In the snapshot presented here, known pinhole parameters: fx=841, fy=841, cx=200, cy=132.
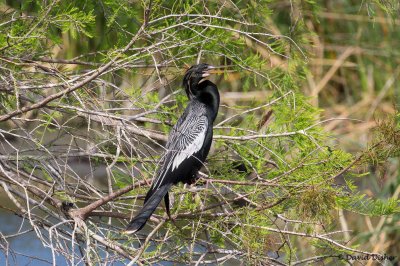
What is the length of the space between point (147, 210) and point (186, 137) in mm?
637

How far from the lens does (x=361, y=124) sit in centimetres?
768

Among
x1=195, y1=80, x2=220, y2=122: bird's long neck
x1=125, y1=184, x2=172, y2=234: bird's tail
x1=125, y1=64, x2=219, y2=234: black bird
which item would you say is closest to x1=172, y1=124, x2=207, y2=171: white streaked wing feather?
x1=125, y1=64, x2=219, y2=234: black bird

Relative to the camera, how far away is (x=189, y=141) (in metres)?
4.30

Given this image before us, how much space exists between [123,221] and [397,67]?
13.8ft

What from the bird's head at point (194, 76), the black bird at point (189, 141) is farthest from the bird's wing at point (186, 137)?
the bird's head at point (194, 76)

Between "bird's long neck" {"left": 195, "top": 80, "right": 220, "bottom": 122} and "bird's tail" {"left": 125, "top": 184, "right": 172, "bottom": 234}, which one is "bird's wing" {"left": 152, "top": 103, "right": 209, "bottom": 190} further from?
"bird's tail" {"left": 125, "top": 184, "right": 172, "bottom": 234}

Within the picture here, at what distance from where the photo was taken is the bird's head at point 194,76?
443cm

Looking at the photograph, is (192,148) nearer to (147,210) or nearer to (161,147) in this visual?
(161,147)

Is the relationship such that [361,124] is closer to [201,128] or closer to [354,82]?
[354,82]

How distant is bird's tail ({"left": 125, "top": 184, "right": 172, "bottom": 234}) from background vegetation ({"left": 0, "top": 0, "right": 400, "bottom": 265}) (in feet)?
0.17

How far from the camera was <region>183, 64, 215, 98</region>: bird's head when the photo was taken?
4.43 m

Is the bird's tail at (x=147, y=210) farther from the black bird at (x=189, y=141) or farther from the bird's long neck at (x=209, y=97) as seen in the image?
the bird's long neck at (x=209, y=97)

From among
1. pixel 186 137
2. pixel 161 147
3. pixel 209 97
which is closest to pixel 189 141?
pixel 186 137

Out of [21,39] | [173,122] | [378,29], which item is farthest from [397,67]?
[21,39]
